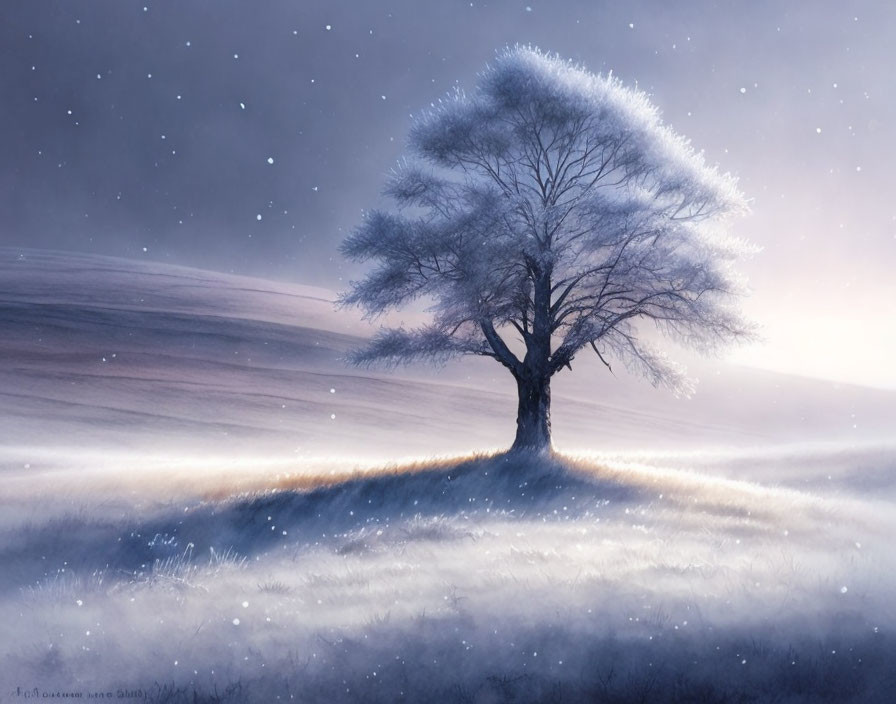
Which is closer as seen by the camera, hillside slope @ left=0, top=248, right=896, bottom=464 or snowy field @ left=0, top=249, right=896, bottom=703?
snowy field @ left=0, top=249, right=896, bottom=703

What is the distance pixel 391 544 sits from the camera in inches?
306

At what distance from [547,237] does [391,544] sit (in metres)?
4.98

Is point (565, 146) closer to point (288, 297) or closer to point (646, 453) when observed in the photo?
point (646, 453)

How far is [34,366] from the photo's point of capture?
1543 centimetres

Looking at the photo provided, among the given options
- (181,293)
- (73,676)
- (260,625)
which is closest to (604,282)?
(260,625)

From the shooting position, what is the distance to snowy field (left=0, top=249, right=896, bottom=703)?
4934 millimetres

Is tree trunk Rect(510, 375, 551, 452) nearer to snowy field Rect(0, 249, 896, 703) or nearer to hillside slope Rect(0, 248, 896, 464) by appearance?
snowy field Rect(0, 249, 896, 703)

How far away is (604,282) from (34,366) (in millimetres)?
11550

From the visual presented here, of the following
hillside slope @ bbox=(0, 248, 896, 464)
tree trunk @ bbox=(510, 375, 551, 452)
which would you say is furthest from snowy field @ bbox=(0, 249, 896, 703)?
tree trunk @ bbox=(510, 375, 551, 452)

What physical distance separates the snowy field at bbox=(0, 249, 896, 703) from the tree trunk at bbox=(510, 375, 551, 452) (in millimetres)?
418

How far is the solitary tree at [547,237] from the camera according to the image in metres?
10.6

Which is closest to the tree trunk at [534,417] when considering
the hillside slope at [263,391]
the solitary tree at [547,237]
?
the solitary tree at [547,237]

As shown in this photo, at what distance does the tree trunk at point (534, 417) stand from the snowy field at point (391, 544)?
42 centimetres

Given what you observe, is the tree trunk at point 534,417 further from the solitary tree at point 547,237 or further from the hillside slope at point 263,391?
the hillside slope at point 263,391
